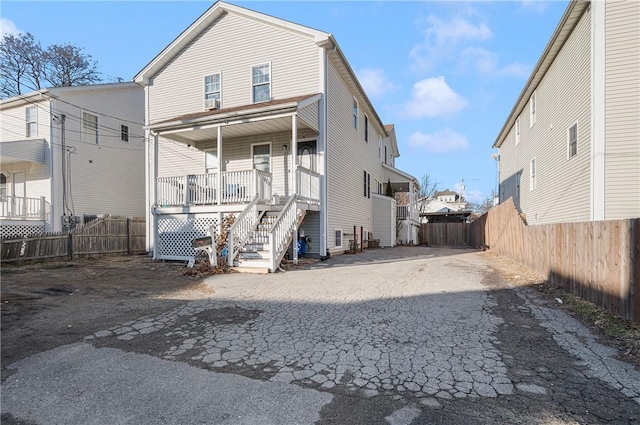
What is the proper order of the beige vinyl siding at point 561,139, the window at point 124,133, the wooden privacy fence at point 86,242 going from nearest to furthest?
the beige vinyl siding at point 561,139 → the wooden privacy fence at point 86,242 → the window at point 124,133

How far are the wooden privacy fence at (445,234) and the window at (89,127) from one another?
79.3ft

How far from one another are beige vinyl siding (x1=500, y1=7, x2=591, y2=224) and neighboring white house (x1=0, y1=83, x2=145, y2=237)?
1977cm

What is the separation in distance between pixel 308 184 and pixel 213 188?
127 inches

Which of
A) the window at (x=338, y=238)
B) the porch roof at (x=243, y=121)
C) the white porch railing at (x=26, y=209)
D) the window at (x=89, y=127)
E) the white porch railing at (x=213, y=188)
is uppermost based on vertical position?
the window at (x=89, y=127)

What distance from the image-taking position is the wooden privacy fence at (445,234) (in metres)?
28.0

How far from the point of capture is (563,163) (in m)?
11.9

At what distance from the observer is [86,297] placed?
6762mm

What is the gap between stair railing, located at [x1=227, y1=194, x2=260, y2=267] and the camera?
377 inches

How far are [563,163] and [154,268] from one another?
1381 centimetres

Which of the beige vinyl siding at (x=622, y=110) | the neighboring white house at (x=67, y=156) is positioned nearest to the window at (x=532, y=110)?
the beige vinyl siding at (x=622, y=110)

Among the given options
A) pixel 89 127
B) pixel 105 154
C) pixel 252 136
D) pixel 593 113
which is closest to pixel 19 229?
pixel 105 154

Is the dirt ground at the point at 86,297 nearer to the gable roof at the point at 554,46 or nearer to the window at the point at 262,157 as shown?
the window at the point at 262,157

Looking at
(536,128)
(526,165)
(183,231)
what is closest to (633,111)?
(536,128)

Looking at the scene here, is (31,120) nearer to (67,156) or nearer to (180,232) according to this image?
(67,156)
